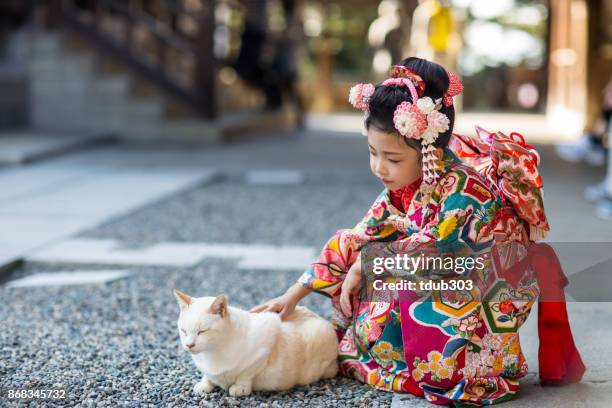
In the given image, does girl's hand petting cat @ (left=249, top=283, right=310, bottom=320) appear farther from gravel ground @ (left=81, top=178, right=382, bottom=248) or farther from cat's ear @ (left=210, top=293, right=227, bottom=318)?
gravel ground @ (left=81, top=178, right=382, bottom=248)

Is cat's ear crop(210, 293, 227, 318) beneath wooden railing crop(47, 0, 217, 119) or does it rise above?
beneath

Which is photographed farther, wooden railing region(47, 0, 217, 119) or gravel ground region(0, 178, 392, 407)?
wooden railing region(47, 0, 217, 119)

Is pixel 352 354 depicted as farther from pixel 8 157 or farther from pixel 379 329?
pixel 8 157

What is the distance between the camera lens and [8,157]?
7.12 meters

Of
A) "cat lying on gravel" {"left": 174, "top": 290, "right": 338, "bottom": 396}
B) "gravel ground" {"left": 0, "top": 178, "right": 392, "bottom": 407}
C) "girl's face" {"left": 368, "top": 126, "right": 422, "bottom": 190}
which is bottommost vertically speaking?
"gravel ground" {"left": 0, "top": 178, "right": 392, "bottom": 407}

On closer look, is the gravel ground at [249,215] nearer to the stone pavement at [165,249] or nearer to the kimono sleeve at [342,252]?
the stone pavement at [165,249]

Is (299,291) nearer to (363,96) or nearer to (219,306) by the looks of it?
(219,306)

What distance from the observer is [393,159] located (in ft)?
7.28

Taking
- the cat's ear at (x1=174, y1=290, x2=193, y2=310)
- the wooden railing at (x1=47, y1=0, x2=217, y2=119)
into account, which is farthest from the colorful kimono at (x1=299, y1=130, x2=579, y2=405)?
the wooden railing at (x1=47, y1=0, x2=217, y2=119)

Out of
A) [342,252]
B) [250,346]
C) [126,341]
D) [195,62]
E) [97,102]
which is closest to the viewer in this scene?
[250,346]

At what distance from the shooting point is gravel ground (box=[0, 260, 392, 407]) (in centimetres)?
235

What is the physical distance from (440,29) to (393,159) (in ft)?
26.8

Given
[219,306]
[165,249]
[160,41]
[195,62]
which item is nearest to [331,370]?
[219,306]

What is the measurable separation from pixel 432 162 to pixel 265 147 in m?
6.82
